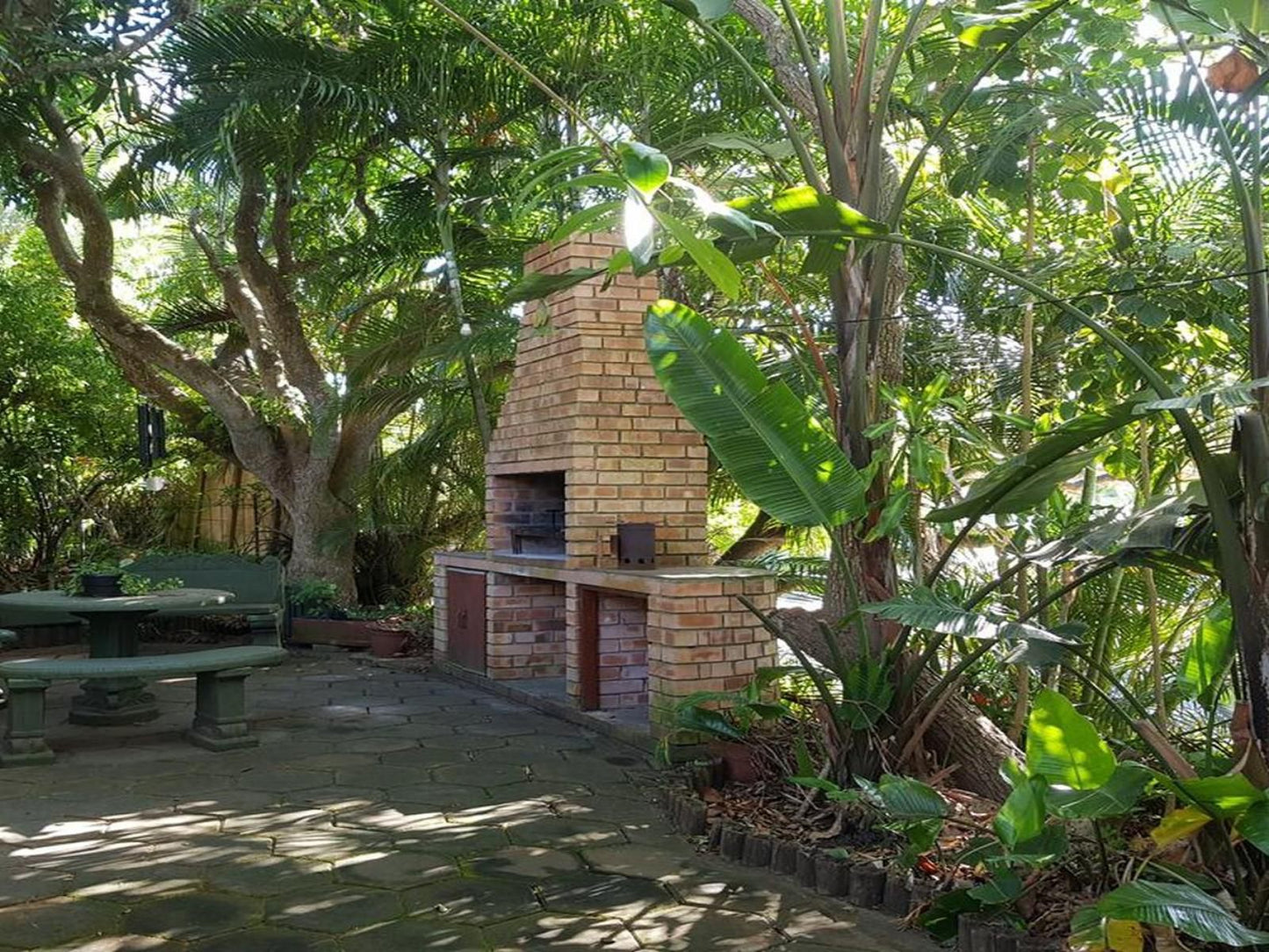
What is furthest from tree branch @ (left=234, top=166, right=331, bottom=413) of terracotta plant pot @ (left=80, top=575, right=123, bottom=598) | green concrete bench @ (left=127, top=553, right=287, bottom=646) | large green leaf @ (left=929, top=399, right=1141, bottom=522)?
large green leaf @ (left=929, top=399, right=1141, bottom=522)

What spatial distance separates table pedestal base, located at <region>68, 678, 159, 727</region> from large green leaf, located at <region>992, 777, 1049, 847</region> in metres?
5.04

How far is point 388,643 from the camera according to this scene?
8859 mm

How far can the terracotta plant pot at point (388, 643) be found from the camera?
8859mm

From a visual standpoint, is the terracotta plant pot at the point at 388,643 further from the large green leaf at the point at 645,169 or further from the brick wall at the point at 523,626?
the large green leaf at the point at 645,169

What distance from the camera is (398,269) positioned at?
896 cm

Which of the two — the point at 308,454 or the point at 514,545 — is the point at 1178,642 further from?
the point at 308,454

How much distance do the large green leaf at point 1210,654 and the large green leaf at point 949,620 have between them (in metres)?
0.58

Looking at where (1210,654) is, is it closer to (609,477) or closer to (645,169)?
(645,169)

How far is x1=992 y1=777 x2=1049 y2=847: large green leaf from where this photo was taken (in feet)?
8.99

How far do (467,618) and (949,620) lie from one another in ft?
16.1

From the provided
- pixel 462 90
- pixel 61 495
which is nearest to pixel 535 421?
pixel 462 90

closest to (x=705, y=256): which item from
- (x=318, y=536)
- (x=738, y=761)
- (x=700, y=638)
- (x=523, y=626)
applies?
(x=738, y=761)

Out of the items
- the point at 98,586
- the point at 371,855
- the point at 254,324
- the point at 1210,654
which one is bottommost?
the point at 371,855

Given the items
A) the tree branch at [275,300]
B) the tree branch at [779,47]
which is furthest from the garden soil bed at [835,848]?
the tree branch at [275,300]
